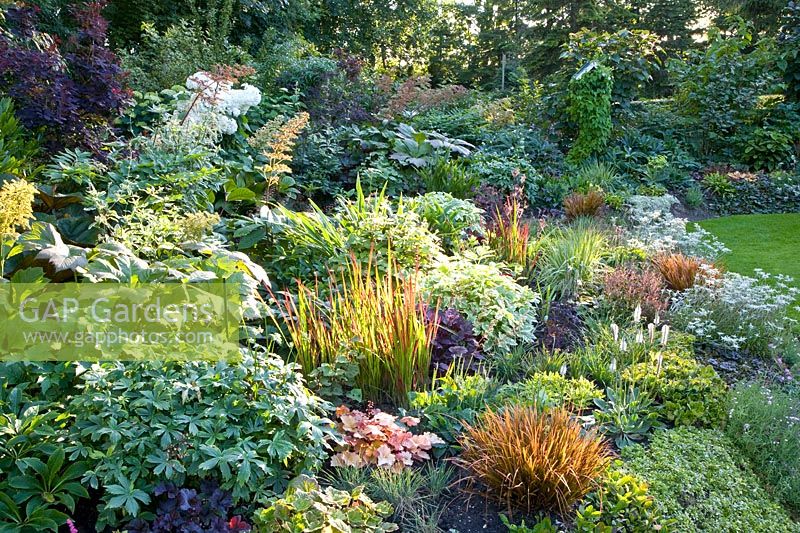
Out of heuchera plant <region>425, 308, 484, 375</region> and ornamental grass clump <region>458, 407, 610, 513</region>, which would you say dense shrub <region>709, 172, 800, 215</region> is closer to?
heuchera plant <region>425, 308, 484, 375</region>

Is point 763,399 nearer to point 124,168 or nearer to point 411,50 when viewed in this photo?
point 124,168

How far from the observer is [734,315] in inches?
180

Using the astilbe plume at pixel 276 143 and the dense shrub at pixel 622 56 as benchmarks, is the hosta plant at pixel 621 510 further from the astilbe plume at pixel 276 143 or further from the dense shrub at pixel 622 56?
the dense shrub at pixel 622 56

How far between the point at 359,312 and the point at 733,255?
4.89 m

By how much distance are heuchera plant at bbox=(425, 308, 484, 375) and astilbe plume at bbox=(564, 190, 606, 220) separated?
3780 millimetres

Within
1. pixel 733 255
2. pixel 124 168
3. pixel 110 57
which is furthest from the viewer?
pixel 733 255

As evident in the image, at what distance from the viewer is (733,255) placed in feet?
21.9

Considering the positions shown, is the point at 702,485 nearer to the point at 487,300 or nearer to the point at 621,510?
the point at 621,510

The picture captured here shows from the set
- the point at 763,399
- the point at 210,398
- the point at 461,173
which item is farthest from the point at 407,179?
the point at 210,398

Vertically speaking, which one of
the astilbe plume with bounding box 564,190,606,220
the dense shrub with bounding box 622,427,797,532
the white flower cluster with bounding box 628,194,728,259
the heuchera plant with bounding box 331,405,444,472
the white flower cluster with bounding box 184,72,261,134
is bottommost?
the dense shrub with bounding box 622,427,797,532

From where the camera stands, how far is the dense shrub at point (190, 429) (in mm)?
2246

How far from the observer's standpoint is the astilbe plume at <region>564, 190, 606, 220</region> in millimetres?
7301

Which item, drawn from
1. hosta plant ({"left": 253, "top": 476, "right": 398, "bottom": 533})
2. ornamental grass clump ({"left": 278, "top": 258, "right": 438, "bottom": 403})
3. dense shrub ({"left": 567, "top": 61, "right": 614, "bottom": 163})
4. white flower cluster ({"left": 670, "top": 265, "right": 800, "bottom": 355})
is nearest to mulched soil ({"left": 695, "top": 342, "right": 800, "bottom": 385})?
white flower cluster ({"left": 670, "top": 265, "right": 800, "bottom": 355})

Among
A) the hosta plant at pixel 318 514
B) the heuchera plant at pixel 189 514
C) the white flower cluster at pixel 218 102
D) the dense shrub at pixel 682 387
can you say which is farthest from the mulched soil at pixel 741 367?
the white flower cluster at pixel 218 102
